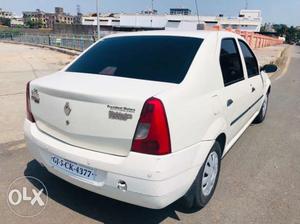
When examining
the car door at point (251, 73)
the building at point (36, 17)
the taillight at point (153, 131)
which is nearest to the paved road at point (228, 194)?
the car door at point (251, 73)

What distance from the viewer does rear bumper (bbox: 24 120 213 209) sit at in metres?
2.32

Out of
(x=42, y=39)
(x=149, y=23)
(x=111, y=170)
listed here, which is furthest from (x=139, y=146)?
(x=149, y=23)

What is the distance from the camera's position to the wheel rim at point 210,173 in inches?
117

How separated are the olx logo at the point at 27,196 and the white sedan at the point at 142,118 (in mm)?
485

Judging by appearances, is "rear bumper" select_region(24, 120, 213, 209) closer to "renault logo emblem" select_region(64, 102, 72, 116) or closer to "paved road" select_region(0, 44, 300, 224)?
"renault logo emblem" select_region(64, 102, 72, 116)

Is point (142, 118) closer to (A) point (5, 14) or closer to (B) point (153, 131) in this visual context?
(B) point (153, 131)

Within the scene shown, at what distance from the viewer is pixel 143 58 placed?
10.0 feet

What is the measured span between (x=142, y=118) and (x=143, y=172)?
41 centimetres

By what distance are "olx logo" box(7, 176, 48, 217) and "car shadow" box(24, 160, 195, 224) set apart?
0.32 ft

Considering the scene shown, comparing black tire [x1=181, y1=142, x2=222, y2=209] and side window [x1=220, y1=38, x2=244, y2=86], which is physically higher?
side window [x1=220, y1=38, x2=244, y2=86]

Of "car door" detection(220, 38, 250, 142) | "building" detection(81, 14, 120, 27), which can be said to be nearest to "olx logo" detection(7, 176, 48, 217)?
"car door" detection(220, 38, 250, 142)

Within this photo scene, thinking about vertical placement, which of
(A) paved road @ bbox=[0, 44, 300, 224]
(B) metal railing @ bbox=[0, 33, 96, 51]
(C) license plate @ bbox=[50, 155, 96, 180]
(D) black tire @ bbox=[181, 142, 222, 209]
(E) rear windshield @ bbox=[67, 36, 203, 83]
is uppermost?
(E) rear windshield @ bbox=[67, 36, 203, 83]

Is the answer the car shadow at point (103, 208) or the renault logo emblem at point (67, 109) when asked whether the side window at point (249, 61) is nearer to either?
the car shadow at point (103, 208)

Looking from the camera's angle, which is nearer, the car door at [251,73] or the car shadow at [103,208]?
the car shadow at [103,208]
